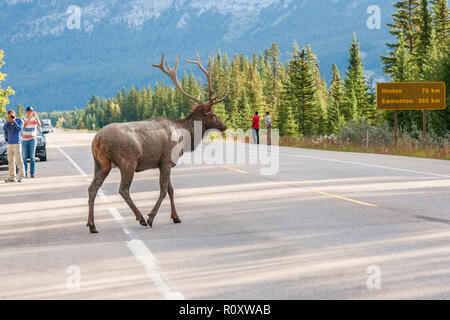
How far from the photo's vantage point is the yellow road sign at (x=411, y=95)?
31.8m

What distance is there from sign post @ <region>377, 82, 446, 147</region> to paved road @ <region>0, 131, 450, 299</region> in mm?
17510

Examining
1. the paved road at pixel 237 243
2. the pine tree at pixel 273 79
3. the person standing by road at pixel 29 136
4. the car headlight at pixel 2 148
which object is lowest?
the paved road at pixel 237 243

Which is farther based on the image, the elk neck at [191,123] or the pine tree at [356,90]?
the pine tree at [356,90]

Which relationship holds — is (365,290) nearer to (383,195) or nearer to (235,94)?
(383,195)

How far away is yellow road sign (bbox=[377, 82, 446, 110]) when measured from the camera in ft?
104

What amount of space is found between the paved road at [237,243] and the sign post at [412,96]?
17.5 meters

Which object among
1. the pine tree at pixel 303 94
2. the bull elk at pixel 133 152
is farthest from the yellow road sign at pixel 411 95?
the pine tree at pixel 303 94

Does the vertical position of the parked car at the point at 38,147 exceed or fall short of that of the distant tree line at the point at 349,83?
it falls short

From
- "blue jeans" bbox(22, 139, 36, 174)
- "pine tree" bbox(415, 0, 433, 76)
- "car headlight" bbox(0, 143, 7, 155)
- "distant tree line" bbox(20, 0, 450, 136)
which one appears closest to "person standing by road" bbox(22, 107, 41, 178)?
"blue jeans" bbox(22, 139, 36, 174)

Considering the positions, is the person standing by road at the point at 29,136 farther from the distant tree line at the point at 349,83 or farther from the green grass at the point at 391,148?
the green grass at the point at 391,148

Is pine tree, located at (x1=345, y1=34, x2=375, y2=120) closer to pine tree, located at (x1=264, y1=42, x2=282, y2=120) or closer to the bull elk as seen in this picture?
pine tree, located at (x1=264, y1=42, x2=282, y2=120)

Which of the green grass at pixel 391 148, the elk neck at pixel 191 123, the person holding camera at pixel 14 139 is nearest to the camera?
the elk neck at pixel 191 123
